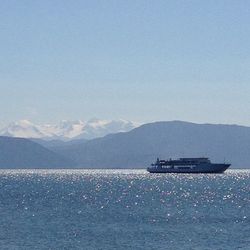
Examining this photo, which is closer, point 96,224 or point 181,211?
point 96,224

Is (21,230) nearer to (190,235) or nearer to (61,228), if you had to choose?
(61,228)

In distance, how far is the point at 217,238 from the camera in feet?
331

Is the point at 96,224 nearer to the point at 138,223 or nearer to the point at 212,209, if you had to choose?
the point at 138,223

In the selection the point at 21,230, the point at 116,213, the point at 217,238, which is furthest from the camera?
the point at 116,213

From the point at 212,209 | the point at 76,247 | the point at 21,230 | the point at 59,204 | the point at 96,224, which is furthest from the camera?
the point at 59,204

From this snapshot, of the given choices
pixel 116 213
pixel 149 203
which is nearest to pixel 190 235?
pixel 116 213

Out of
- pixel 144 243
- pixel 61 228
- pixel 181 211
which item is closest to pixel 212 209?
pixel 181 211

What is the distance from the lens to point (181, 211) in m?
144

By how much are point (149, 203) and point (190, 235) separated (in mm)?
63145

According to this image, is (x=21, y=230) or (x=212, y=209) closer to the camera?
(x=21, y=230)

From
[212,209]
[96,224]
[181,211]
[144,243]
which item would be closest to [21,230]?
[96,224]

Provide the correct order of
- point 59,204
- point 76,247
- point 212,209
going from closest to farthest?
1. point 76,247
2. point 212,209
3. point 59,204

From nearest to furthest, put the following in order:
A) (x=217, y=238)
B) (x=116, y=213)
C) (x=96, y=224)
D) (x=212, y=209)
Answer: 1. (x=217, y=238)
2. (x=96, y=224)
3. (x=116, y=213)
4. (x=212, y=209)

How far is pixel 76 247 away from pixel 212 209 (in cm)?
6250
